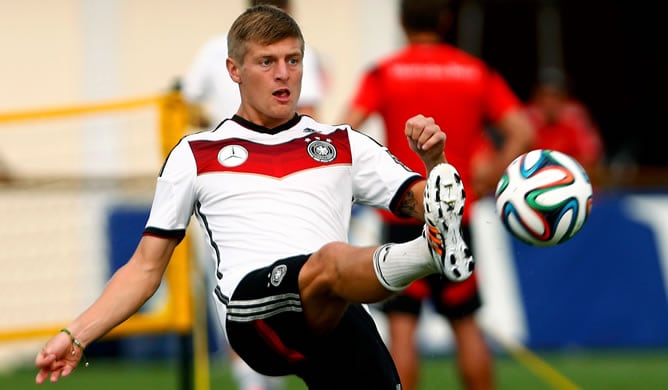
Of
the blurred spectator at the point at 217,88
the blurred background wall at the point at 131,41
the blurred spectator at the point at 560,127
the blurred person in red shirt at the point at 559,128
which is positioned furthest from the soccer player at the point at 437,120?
the blurred spectator at the point at 560,127

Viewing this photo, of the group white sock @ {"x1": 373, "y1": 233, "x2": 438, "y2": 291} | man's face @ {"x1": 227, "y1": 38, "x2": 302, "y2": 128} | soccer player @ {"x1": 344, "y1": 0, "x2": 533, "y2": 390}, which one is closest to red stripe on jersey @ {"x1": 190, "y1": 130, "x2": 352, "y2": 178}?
man's face @ {"x1": 227, "y1": 38, "x2": 302, "y2": 128}

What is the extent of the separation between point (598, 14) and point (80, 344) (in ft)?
46.9

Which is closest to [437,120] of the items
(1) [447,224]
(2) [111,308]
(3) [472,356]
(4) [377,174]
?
(3) [472,356]

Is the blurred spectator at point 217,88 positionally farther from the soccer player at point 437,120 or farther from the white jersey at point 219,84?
the soccer player at point 437,120

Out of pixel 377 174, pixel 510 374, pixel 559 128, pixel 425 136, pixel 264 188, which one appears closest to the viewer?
pixel 425 136

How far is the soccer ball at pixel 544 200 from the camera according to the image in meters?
4.59

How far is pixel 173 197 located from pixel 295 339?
690 mm

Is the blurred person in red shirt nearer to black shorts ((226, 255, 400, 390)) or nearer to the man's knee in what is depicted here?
black shorts ((226, 255, 400, 390))

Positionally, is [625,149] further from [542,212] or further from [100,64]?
[542,212]

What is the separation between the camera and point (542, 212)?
15.0 ft

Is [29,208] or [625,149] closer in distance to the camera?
[29,208]

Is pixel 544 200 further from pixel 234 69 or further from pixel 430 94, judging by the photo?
pixel 430 94

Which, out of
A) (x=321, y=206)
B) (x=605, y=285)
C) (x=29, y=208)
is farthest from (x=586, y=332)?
(x=321, y=206)

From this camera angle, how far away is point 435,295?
7.18 metres
